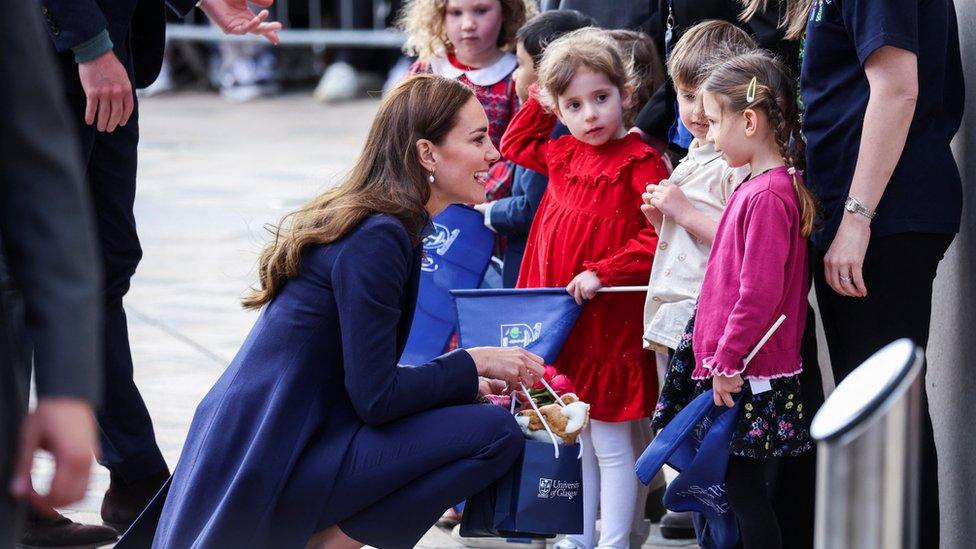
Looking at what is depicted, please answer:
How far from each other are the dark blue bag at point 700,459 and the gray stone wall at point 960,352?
55 cm

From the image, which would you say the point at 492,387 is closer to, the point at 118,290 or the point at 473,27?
the point at 118,290

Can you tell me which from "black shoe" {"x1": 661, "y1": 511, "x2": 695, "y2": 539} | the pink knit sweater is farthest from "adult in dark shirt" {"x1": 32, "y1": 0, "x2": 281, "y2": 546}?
the pink knit sweater

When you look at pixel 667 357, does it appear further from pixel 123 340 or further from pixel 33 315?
pixel 33 315

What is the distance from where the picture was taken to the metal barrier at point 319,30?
1666cm

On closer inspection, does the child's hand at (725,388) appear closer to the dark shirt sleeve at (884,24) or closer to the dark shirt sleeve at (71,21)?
the dark shirt sleeve at (884,24)

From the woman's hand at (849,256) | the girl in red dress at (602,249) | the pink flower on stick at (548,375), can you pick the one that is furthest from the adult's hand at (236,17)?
the woman's hand at (849,256)

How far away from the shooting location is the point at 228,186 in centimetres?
1045

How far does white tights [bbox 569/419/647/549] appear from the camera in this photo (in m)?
3.66

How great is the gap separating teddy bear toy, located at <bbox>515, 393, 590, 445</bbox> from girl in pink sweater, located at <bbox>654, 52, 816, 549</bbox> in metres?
0.27

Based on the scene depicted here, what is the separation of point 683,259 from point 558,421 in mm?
510

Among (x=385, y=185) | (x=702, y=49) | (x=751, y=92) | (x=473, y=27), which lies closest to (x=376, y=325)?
(x=385, y=185)

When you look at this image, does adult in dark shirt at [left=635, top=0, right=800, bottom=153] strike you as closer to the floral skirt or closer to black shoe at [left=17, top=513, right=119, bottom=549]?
the floral skirt

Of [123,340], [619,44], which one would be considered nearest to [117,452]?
[123,340]

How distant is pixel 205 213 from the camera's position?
9.38m
